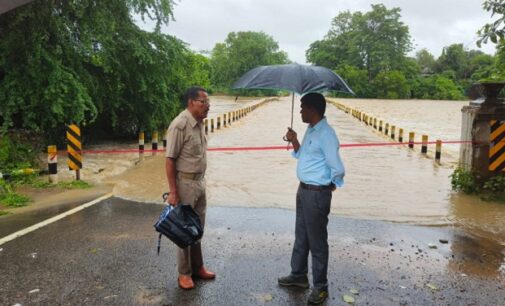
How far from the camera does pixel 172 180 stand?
4.15m

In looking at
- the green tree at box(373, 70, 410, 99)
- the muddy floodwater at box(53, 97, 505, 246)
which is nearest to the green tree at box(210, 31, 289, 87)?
the green tree at box(373, 70, 410, 99)

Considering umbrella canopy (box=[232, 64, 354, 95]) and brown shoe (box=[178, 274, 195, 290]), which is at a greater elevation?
umbrella canopy (box=[232, 64, 354, 95])

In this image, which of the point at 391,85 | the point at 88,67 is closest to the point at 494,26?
the point at 88,67

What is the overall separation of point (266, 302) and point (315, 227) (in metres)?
0.80

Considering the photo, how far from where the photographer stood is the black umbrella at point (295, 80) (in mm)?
4051

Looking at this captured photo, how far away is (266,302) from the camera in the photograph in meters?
4.14

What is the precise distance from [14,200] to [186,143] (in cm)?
507

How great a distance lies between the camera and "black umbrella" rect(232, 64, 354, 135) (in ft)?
13.3

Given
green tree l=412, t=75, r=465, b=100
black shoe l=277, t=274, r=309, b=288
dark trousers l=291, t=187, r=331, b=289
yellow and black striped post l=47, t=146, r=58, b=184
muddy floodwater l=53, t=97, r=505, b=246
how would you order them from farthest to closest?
green tree l=412, t=75, r=465, b=100 < yellow and black striped post l=47, t=146, r=58, b=184 < muddy floodwater l=53, t=97, r=505, b=246 < black shoe l=277, t=274, r=309, b=288 < dark trousers l=291, t=187, r=331, b=289

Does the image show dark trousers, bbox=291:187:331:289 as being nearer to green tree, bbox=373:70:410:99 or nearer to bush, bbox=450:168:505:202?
bush, bbox=450:168:505:202

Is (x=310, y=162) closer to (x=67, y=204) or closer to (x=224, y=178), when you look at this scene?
(x=67, y=204)

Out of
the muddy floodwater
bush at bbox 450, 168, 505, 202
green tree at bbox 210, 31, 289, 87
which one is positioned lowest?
the muddy floodwater

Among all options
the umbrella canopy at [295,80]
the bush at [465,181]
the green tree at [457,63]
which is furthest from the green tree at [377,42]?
the umbrella canopy at [295,80]

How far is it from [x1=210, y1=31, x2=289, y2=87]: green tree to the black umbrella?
87.5m
